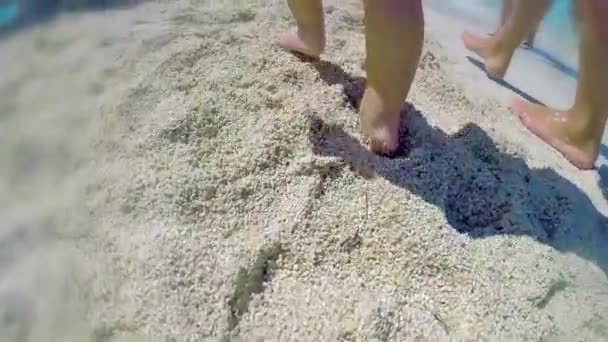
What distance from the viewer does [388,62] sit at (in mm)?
1204

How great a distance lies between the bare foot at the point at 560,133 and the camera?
146cm

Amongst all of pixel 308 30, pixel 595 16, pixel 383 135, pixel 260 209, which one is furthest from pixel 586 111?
Answer: pixel 260 209

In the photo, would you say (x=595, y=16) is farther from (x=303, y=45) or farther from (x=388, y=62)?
(x=303, y=45)

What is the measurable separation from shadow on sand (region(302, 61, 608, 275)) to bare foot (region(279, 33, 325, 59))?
15cm

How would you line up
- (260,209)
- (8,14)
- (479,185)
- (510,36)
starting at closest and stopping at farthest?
(260,209), (479,185), (8,14), (510,36)

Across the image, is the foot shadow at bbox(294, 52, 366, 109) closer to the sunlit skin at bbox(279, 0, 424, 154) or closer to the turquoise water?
the sunlit skin at bbox(279, 0, 424, 154)

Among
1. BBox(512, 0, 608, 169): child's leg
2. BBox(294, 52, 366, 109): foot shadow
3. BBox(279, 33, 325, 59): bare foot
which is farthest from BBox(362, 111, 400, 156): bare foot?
BBox(512, 0, 608, 169): child's leg

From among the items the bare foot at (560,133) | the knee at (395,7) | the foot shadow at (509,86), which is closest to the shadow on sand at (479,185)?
the bare foot at (560,133)

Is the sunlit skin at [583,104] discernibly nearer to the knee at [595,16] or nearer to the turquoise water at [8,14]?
the knee at [595,16]

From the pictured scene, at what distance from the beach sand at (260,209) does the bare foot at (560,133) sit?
0.02 meters

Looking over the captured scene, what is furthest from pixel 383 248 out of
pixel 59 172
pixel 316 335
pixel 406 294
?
pixel 59 172

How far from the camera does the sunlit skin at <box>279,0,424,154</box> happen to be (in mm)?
1158

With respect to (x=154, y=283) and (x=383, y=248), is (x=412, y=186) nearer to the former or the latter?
(x=383, y=248)

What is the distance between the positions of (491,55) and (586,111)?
445 millimetres
